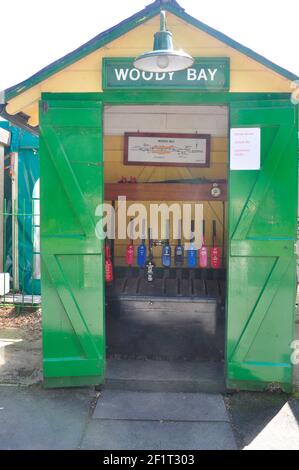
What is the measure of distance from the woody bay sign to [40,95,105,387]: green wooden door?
0.31 m

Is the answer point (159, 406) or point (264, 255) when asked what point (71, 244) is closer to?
point (159, 406)

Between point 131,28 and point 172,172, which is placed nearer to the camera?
point 131,28

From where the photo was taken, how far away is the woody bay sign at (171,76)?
4238 millimetres

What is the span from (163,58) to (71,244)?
6.36ft

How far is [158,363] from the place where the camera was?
16.5 ft

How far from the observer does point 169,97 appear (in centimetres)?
432

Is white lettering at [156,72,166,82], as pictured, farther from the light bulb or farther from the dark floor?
the dark floor

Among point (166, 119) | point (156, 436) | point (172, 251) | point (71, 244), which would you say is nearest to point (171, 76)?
point (166, 119)

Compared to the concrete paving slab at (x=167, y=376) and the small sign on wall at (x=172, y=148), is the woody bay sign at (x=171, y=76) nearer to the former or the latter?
the small sign on wall at (x=172, y=148)

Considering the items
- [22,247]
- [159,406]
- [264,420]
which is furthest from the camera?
[22,247]

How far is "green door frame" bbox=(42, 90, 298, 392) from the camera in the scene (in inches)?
169

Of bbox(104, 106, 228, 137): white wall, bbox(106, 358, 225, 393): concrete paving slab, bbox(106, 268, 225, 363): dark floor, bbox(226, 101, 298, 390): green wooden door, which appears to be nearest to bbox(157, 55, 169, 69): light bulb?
bbox(226, 101, 298, 390): green wooden door

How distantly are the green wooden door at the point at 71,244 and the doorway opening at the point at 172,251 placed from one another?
0.72 metres
